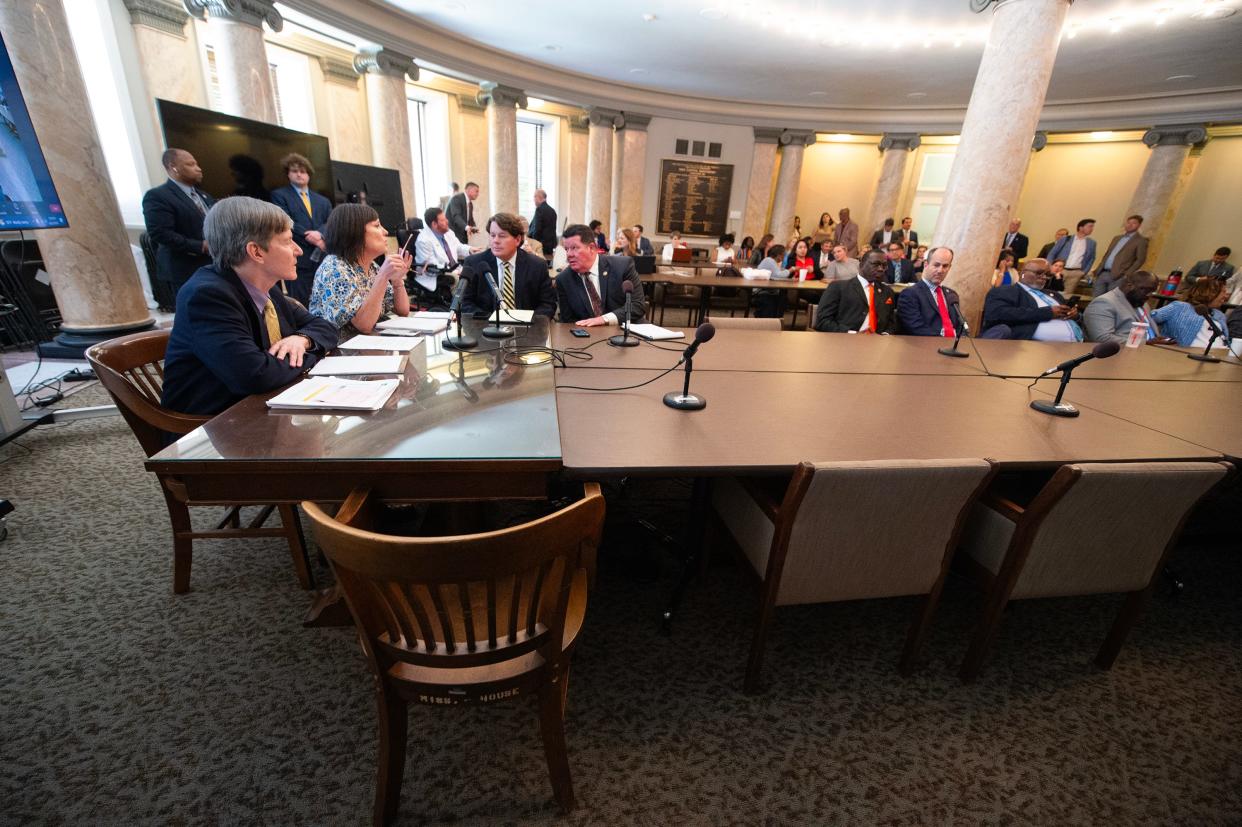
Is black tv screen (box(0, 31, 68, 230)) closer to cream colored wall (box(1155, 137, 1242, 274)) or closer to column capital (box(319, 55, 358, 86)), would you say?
column capital (box(319, 55, 358, 86))

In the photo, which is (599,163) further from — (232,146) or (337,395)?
(337,395)

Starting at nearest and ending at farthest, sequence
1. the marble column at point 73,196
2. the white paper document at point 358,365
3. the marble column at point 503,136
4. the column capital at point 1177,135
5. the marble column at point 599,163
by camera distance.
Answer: the white paper document at point 358,365 → the marble column at point 73,196 → the column capital at point 1177,135 → the marble column at point 503,136 → the marble column at point 599,163

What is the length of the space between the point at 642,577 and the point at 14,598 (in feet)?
7.03

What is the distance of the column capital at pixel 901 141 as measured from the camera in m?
10.1

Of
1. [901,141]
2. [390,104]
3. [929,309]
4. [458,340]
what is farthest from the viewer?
[901,141]

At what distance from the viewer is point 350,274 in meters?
2.42

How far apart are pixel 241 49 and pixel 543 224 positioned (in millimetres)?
3934

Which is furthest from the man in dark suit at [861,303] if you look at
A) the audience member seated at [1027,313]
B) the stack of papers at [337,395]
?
the stack of papers at [337,395]

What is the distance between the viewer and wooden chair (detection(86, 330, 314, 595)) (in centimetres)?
160

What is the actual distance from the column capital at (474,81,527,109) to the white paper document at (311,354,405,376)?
821cm

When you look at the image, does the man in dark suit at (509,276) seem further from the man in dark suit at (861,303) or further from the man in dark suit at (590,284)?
the man in dark suit at (861,303)

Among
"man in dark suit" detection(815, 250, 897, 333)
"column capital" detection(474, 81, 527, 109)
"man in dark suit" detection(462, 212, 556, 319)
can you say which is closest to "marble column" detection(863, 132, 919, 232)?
"column capital" detection(474, 81, 527, 109)

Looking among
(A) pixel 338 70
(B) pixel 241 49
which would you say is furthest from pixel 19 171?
(A) pixel 338 70

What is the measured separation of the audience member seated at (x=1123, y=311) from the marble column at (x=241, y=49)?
303 inches
